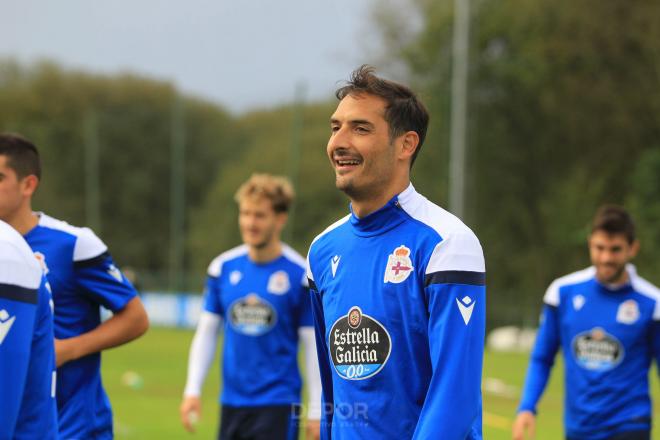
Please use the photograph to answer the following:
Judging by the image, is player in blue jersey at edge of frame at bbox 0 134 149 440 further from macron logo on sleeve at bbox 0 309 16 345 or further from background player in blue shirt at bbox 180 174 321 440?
background player in blue shirt at bbox 180 174 321 440

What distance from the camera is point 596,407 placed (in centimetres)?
805

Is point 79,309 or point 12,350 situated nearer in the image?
point 12,350

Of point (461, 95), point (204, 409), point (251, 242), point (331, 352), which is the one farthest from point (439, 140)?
point (331, 352)

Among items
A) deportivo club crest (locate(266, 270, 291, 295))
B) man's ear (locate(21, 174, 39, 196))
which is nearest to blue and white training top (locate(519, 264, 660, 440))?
deportivo club crest (locate(266, 270, 291, 295))

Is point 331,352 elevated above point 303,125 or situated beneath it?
situated beneath

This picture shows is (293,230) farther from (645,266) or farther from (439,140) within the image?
(645,266)

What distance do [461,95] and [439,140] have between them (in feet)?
24.8

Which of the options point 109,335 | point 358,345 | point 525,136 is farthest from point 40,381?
point 525,136

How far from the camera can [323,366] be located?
4777 mm

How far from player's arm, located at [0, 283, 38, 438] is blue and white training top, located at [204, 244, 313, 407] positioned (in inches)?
192

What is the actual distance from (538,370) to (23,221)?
399 cm

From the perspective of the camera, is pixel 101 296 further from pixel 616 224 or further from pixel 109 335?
pixel 616 224

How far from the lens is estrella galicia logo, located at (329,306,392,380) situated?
4.36m

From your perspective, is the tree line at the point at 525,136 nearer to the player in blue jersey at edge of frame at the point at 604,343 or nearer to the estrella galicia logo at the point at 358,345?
the player in blue jersey at edge of frame at the point at 604,343
